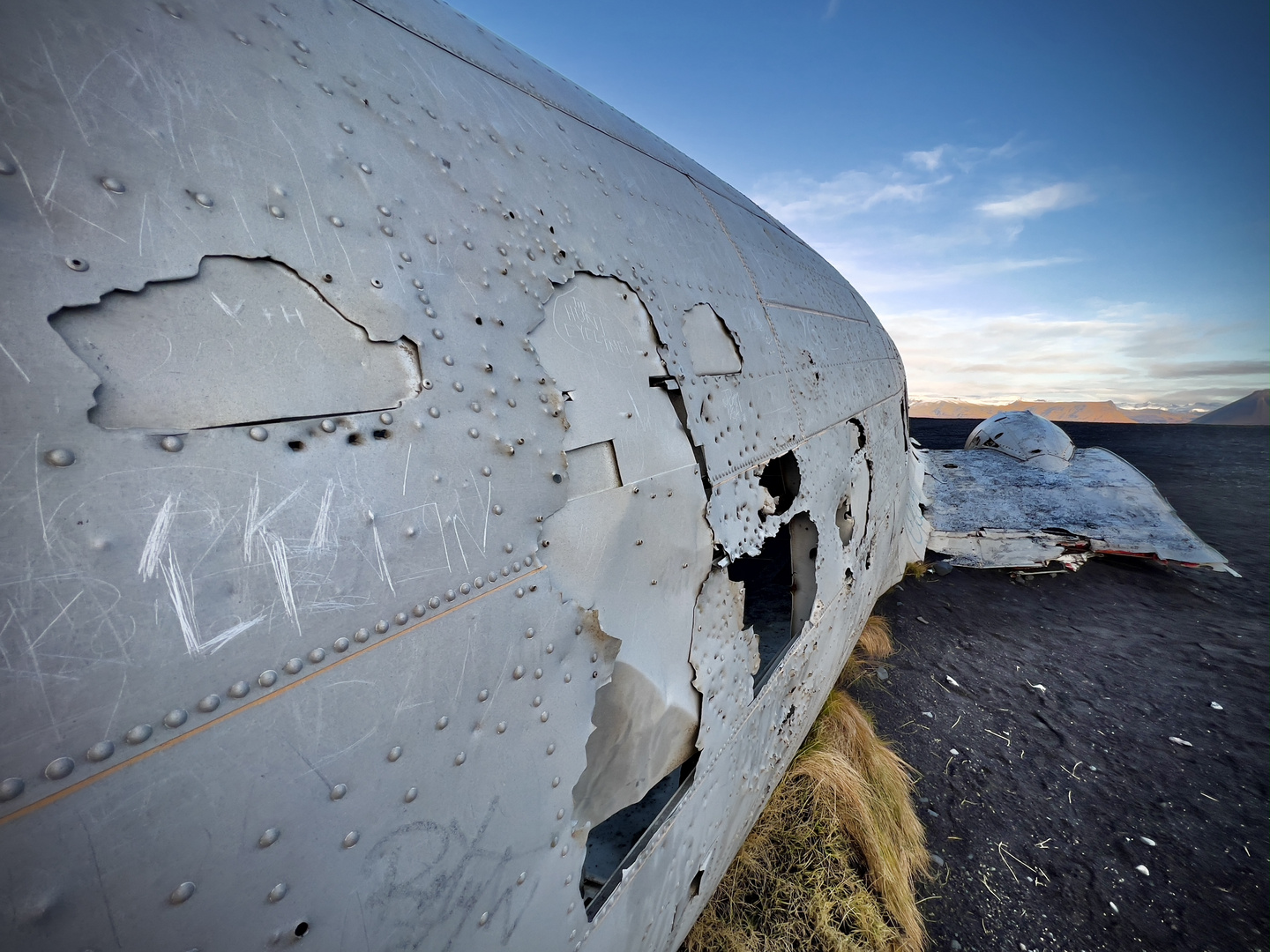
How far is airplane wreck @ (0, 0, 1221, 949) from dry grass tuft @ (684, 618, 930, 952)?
1.39 metres

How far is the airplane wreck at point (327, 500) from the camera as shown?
80cm

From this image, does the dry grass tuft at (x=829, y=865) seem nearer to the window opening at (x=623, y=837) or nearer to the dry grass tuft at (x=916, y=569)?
the window opening at (x=623, y=837)

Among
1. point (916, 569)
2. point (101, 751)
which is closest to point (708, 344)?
point (101, 751)

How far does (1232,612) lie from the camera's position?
295 inches

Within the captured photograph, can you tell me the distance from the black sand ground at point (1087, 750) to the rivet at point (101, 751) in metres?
4.54

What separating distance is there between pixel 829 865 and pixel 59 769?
4.11 metres

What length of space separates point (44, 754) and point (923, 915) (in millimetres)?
4601

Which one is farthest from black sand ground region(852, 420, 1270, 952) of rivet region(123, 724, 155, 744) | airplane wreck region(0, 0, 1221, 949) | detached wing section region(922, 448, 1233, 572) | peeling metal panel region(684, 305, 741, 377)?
rivet region(123, 724, 155, 744)

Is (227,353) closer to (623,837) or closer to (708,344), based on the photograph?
(708,344)

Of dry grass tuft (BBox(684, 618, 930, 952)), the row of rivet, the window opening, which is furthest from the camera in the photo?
dry grass tuft (BBox(684, 618, 930, 952))

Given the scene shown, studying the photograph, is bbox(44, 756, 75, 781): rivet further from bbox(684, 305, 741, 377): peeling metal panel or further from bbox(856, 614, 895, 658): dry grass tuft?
bbox(856, 614, 895, 658): dry grass tuft

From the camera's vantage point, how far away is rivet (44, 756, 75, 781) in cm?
75

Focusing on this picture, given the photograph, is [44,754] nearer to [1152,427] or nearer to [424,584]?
[424,584]

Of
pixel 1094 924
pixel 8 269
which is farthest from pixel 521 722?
pixel 1094 924
